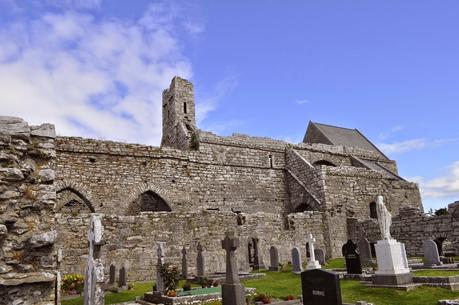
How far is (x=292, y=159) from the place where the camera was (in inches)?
986

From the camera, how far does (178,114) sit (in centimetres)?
2500

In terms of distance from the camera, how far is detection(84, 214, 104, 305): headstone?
648 centimetres

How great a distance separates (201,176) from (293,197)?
266 inches

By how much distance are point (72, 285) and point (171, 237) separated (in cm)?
496

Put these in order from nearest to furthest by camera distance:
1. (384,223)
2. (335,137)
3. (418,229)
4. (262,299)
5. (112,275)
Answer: (262,299), (384,223), (112,275), (418,229), (335,137)

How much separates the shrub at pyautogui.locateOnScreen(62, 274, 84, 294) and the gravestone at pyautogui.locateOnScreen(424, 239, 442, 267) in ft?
36.1

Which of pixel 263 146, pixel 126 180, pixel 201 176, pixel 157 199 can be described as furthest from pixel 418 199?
pixel 126 180

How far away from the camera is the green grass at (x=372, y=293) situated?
8008 millimetres

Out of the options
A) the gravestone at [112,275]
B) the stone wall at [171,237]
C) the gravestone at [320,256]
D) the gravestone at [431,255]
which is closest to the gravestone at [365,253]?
the gravestone at [320,256]

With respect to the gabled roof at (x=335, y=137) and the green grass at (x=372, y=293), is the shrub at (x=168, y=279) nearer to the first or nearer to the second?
the green grass at (x=372, y=293)

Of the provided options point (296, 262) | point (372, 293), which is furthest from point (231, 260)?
point (296, 262)

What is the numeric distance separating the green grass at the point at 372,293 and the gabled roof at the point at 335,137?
22.2 metres

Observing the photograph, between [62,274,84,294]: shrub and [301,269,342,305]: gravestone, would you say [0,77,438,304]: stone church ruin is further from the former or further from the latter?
[301,269,342,305]: gravestone

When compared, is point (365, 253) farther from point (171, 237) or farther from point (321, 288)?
point (321, 288)
